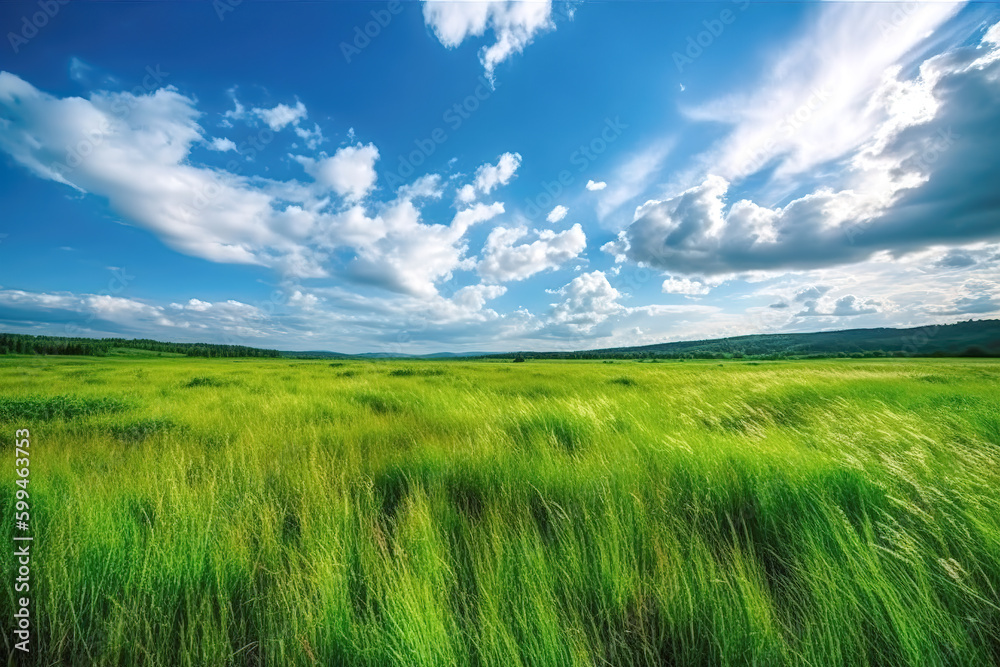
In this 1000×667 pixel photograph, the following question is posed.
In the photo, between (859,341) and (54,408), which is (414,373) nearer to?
(54,408)

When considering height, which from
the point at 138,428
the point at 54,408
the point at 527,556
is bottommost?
the point at 527,556

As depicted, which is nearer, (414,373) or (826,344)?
(414,373)

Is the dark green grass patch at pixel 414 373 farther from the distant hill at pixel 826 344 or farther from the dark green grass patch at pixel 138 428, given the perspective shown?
the distant hill at pixel 826 344

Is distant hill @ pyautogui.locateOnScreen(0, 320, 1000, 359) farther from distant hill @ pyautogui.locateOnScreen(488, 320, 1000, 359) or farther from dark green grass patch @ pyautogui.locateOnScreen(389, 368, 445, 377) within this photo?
dark green grass patch @ pyautogui.locateOnScreen(389, 368, 445, 377)

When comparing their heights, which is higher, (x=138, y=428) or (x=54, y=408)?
(x=54, y=408)

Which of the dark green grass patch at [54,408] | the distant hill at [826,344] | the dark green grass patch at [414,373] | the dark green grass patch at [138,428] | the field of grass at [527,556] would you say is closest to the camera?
the field of grass at [527,556]

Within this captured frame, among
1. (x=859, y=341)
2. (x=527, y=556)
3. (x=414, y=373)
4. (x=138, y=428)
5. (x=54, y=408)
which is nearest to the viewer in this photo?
(x=527, y=556)

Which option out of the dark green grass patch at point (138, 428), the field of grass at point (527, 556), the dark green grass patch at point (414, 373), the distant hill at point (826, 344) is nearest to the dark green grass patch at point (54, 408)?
the dark green grass patch at point (138, 428)

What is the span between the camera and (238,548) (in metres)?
2.21

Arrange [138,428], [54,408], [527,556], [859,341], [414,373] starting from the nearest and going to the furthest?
[527,556] → [138,428] → [54,408] → [414,373] → [859,341]

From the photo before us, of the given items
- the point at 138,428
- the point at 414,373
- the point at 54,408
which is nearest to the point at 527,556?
the point at 138,428

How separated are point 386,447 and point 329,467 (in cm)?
85

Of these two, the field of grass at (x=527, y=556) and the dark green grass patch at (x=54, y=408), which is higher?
the dark green grass patch at (x=54, y=408)

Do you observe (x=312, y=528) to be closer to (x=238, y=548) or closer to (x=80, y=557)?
(x=238, y=548)
